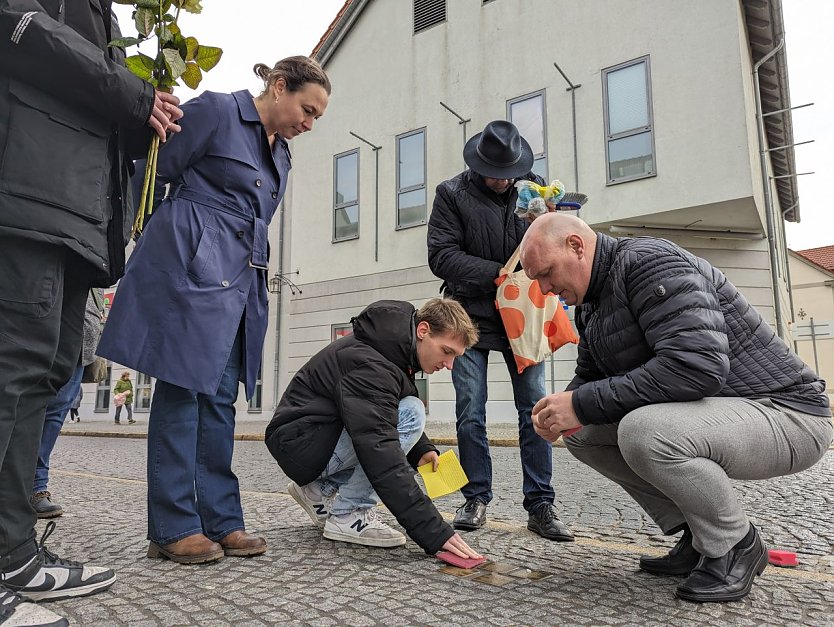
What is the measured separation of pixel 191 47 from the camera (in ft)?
8.04

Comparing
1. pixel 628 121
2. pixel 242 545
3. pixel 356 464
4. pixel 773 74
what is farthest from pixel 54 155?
pixel 773 74

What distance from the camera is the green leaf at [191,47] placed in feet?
8.02

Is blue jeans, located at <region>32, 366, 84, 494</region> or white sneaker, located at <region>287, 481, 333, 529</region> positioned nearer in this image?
white sneaker, located at <region>287, 481, 333, 529</region>

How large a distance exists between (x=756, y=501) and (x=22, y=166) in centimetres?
416

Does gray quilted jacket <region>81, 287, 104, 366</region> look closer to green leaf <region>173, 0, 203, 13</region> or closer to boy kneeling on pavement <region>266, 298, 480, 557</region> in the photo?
boy kneeling on pavement <region>266, 298, 480, 557</region>

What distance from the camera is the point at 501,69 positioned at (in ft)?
47.2

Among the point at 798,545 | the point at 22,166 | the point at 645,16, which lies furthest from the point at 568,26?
the point at 22,166

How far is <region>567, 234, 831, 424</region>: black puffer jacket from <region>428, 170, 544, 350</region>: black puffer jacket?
120cm

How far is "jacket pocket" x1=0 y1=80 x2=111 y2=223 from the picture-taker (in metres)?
1.88

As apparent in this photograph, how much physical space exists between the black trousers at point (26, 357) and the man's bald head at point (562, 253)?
60.3 inches

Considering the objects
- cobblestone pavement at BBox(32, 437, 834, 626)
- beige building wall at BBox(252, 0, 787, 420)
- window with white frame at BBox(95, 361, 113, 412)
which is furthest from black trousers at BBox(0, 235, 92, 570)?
window with white frame at BBox(95, 361, 113, 412)

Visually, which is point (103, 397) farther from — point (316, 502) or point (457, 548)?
point (457, 548)

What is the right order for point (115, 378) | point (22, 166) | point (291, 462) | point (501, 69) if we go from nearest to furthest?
point (22, 166) < point (291, 462) < point (501, 69) < point (115, 378)

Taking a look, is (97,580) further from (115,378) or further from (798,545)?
(115,378)
